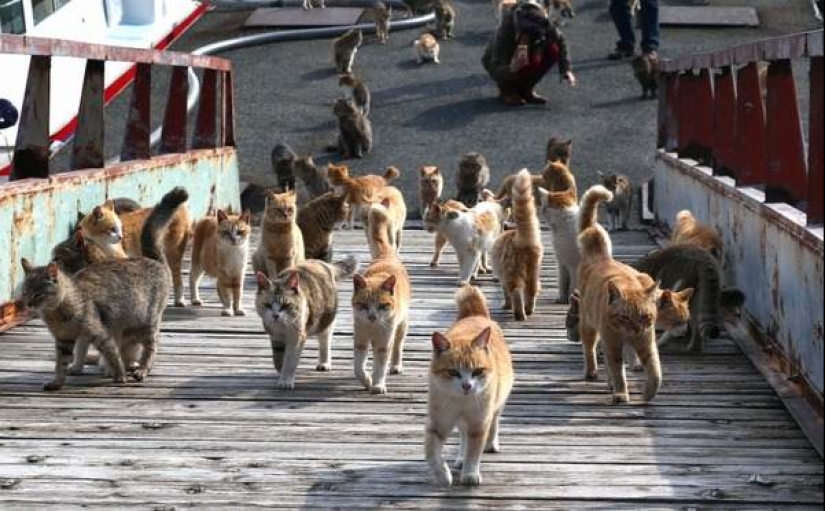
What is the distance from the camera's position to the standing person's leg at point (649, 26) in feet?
68.6

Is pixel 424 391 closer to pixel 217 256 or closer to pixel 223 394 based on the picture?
pixel 223 394

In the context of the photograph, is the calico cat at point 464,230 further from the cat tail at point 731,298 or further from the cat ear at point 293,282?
the cat ear at point 293,282

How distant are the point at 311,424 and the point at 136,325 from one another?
4.26 feet

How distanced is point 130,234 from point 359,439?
372 centimetres

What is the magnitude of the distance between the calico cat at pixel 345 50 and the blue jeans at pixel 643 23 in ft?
13.3

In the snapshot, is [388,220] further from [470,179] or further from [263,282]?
[470,179]

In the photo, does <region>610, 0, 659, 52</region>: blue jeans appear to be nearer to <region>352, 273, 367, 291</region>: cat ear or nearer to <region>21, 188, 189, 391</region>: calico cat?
<region>21, 188, 189, 391</region>: calico cat

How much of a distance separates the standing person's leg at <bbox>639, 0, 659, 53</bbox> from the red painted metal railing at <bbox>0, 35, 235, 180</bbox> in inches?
359

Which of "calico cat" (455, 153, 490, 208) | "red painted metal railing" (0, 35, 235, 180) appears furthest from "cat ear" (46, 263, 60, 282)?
"calico cat" (455, 153, 490, 208)

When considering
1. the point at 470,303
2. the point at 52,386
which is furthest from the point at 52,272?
the point at 470,303

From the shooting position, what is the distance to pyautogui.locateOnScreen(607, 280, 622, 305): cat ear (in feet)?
20.6

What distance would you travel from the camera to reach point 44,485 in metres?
4.98

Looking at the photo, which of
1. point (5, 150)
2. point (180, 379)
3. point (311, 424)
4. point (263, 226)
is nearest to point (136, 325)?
point (180, 379)

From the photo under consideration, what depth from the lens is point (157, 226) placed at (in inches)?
311
